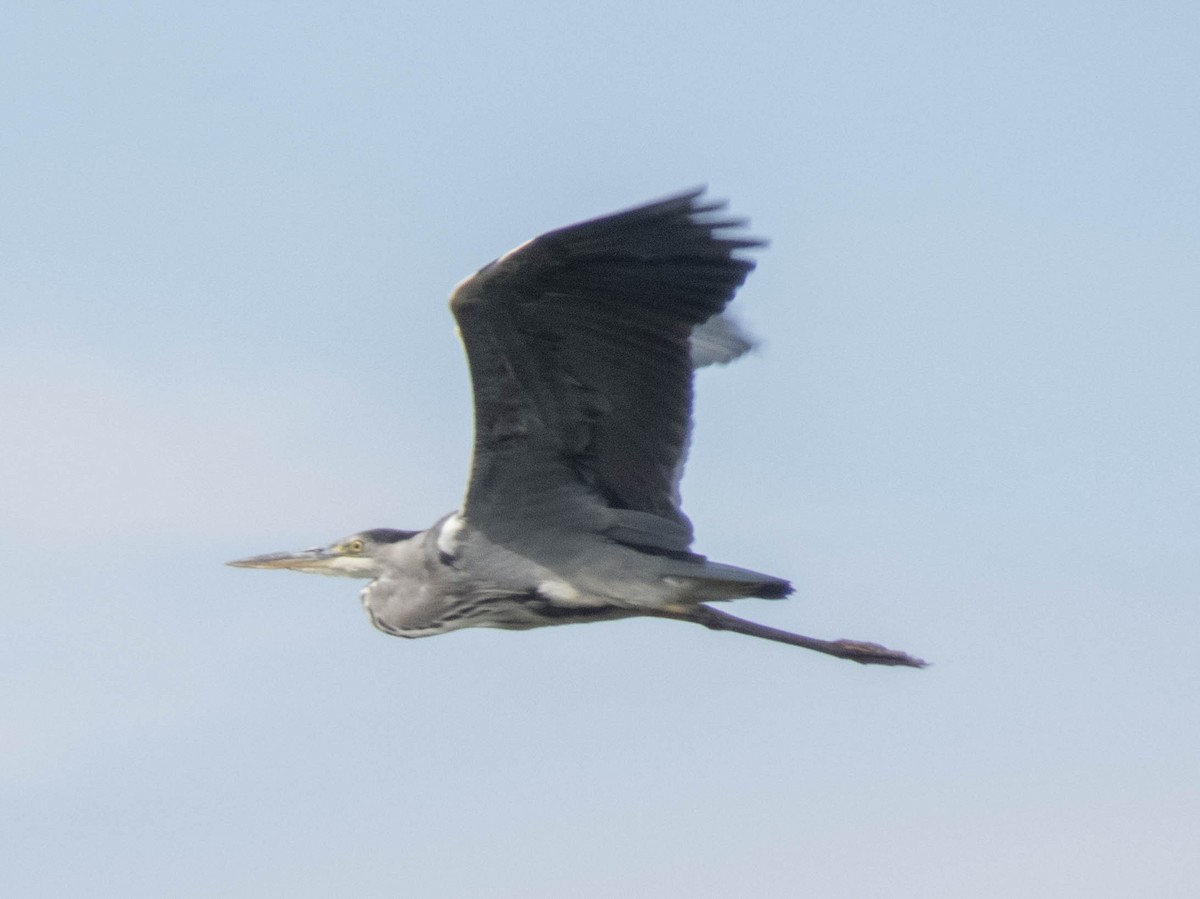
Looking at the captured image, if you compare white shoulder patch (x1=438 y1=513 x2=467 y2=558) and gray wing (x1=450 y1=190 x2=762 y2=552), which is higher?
gray wing (x1=450 y1=190 x2=762 y2=552)

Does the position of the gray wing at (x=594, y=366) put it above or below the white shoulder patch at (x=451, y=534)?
above

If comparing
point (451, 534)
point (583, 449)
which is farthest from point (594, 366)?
point (451, 534)

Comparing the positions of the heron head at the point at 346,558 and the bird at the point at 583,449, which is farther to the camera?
the heron head at the point at 346,558

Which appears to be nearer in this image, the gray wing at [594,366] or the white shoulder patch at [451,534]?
the gray wing at [594,366]

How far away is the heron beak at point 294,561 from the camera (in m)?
10.6

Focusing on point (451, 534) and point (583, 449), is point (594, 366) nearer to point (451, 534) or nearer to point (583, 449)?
point (583, 449)

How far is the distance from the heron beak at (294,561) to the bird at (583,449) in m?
0.40

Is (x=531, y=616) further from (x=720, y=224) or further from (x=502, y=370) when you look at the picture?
(x=720, y=224)

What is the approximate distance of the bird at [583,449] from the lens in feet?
27.1

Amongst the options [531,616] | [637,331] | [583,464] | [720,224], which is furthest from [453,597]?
[720,224]

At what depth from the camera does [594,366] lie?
28.2 feet

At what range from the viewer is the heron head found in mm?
10172

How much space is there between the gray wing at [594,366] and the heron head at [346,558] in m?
1.09

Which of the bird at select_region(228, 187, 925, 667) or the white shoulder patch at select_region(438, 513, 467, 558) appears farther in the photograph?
the white shoulder patch at select_region(438, 513, 467, 558)
